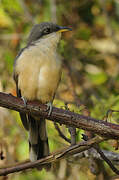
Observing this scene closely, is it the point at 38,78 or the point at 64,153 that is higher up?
the point at 38,78

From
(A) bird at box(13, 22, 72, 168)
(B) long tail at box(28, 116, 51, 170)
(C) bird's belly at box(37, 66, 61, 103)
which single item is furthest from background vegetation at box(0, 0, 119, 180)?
(C) bird's belly at box(37, 66, 61, 103)

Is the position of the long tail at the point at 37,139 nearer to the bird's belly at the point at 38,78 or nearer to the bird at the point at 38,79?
the bird at the point at 38,79

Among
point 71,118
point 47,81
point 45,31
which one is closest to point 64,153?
point 71,118

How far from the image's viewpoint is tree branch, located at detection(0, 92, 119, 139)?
301 cm

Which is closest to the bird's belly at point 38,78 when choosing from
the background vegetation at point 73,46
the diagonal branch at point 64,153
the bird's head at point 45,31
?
the bird's head at point 45,31

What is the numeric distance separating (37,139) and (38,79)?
84cm

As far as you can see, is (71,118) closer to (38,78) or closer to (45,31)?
(38,78)

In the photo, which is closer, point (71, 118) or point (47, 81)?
point (71, 118)

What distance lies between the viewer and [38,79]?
4.35m

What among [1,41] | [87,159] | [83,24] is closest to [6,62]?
[1,41]

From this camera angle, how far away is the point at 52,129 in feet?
15.5

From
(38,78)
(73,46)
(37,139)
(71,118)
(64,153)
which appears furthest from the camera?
(73,46)

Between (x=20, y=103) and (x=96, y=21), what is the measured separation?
424 centimetres

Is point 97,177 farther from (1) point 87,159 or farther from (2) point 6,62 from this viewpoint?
(2) point 6,62
